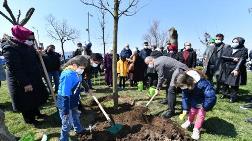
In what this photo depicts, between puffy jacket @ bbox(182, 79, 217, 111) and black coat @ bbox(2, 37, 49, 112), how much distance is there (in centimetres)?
324

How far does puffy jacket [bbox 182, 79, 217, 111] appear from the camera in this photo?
6.52 meters

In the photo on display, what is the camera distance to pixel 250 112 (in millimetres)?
8680

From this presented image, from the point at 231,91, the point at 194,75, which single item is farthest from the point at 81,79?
the point at 231,91

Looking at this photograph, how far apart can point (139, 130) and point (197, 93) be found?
1.33 m

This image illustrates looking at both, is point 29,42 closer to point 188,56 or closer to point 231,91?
point 231,91

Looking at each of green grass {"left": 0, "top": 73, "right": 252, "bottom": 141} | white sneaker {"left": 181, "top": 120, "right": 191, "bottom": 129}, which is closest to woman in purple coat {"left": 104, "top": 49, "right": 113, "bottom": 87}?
green grass {"left": 0, "top": 73, "right": 252, "bottom": 141}

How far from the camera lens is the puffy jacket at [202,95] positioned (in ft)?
21.4

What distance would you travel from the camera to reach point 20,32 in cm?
728

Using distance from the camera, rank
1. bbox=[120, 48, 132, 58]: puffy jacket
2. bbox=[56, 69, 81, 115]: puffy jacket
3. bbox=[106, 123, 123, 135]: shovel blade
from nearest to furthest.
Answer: bbox=[56, 69, 81, 115]: puffy jacket → bbox=[106, 123, 123, 135]: shovel blade → bbox=[120, 48, 132, 58]: puffy jacket

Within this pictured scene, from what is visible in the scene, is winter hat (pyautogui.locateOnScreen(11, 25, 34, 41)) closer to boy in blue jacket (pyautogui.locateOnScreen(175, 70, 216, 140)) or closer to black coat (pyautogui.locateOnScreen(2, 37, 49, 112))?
black coat (pyautogui.locateOnScreen(2, 37, 49, 112))

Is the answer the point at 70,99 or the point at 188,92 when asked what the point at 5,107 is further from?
the point at 188,92

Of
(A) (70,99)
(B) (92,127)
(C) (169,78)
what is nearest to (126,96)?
(C) (169,78)

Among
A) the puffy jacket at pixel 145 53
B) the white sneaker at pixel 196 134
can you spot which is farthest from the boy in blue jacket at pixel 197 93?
the puffy jacket at pixel 145 53

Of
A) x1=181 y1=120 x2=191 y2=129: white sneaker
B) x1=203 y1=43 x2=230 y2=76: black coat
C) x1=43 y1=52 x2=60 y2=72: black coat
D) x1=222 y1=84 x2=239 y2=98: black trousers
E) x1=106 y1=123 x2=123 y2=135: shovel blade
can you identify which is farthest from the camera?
x1=43 y1=52 x2=60 y2=72: black coat
